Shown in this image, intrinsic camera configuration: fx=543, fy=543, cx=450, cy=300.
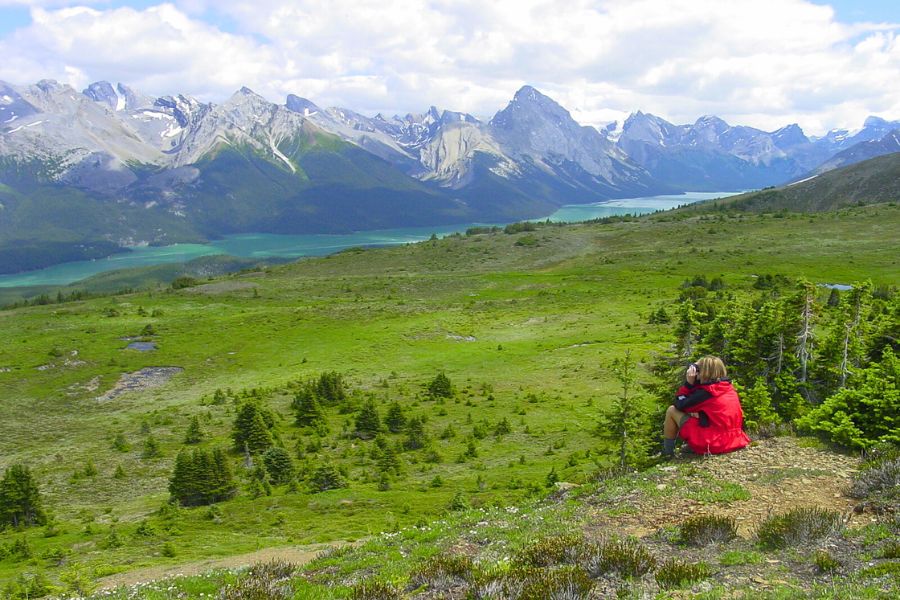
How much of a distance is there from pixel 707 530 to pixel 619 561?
99.5 inches

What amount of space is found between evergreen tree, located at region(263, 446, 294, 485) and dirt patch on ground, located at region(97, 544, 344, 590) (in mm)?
10397

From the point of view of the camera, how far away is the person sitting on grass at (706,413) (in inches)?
573

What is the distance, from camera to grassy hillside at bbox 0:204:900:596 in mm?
25094

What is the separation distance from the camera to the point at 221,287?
10950cm

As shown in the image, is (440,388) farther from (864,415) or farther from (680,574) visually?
(680,574)

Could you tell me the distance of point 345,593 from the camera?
445 inches

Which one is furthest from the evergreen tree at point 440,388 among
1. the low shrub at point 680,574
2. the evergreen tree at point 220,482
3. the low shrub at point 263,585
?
the low shrub at point 680,574

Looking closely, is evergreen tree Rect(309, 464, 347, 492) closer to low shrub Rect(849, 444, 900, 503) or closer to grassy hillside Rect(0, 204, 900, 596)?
grassy hillside Rect(0, 204, 900, 596)

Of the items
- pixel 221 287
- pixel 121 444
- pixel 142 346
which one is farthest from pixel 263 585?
pixel 221 287

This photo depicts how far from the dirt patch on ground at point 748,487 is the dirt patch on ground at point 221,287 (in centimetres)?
10151

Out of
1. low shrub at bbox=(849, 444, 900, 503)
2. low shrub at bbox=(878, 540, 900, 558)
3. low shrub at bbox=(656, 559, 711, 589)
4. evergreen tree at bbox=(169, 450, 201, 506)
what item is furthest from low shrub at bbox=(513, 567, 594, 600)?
evergreen tree at bbox=(169, 450, 201, 506)

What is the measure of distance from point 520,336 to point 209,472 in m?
43.5

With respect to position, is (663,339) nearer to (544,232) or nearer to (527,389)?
(527,389)

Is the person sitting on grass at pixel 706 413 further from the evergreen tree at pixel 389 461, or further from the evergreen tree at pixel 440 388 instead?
the evergreen tree at pixel 440 388
